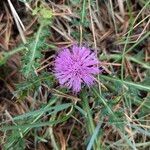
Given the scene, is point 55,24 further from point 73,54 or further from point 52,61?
point 73,54

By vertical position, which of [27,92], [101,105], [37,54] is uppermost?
[37,54]

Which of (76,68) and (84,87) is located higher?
(76,68)

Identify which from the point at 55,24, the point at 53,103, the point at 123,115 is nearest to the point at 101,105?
the point at 123,115

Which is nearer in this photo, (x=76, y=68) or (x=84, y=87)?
(x=76, y=68)
